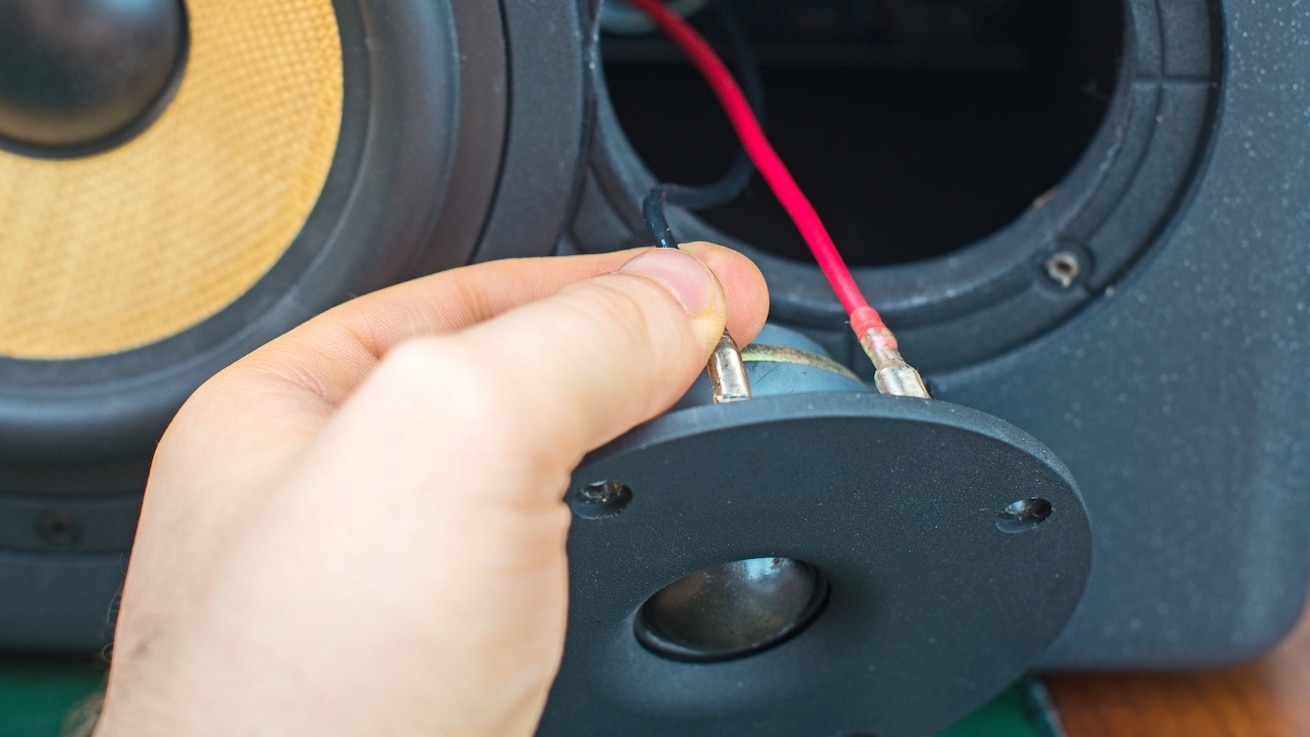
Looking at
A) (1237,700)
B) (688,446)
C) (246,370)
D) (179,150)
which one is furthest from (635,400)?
(1237,700)

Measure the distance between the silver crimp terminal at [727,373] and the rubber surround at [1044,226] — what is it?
0.52 ft

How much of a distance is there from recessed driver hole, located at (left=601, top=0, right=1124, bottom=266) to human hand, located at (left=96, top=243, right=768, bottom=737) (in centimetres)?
39

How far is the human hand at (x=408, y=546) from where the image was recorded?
273 millimetres

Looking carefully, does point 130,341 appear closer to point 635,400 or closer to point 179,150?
point 179,150

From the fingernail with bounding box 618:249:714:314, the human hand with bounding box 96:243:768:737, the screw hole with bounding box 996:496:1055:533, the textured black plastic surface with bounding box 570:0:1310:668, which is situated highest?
the textured black plastic surface with bounding box 570:0:1310:668

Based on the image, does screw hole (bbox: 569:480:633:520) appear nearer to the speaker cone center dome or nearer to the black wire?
the black wire

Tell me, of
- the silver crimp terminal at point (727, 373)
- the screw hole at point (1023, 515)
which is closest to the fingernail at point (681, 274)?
the silver crimp terminal at point (727, 373)

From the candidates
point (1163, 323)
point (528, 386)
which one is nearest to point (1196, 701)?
point (1163, 323)

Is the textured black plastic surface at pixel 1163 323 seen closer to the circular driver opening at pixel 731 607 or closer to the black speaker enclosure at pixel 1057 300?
the black speaker enclosure at pixel 1057 300

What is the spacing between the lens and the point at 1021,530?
360mm

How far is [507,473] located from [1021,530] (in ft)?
0.61

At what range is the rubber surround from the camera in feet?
1.56

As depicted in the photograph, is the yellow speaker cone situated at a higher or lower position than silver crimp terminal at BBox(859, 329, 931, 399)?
higher

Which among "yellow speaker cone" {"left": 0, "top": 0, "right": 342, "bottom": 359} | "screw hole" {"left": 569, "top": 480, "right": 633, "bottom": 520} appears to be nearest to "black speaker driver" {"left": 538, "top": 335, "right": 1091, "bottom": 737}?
"screw hole" {"left": 569, "top": 480, "right": 633, "bottom": 520}
